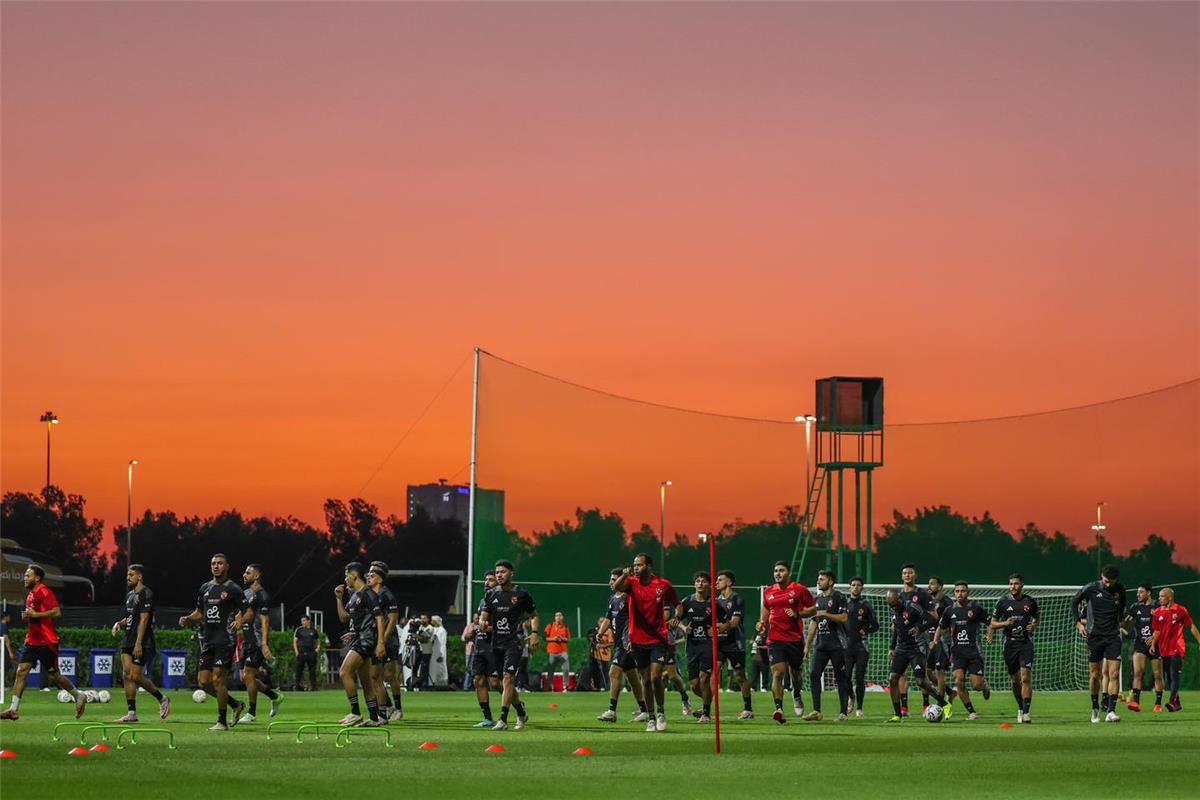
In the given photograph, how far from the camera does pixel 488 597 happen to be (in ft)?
78.2

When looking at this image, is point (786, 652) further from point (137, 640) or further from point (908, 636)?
point (137, 640)

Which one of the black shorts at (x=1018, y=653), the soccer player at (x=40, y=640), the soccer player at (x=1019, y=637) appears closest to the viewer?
the soccer player at (x=40, y=640)

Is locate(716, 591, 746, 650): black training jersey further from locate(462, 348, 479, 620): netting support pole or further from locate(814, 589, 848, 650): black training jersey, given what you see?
locate(462, 348, 479, 620): netting support pole

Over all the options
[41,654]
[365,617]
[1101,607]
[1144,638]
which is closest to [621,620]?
[365,617]

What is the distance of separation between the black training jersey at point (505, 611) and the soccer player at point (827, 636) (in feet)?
16.9

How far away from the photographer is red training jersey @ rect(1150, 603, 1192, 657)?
33312 mm

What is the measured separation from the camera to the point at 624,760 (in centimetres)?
1812

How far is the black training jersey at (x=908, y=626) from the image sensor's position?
27.6m

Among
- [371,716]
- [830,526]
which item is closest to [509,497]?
[830,526]

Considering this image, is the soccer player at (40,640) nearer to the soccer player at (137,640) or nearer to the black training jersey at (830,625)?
the soccer player at (137,640)

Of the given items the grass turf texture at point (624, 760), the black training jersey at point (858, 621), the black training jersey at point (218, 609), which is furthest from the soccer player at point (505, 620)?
the black training jersey at point (858, 621)

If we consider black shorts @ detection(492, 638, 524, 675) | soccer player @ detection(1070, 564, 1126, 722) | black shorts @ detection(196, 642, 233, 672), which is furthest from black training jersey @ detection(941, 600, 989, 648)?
black shorts @ detection(196, 642, 233, 672)

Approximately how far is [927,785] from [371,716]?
31.0 feet

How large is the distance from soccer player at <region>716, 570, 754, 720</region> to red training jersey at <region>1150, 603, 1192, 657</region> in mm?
9552
